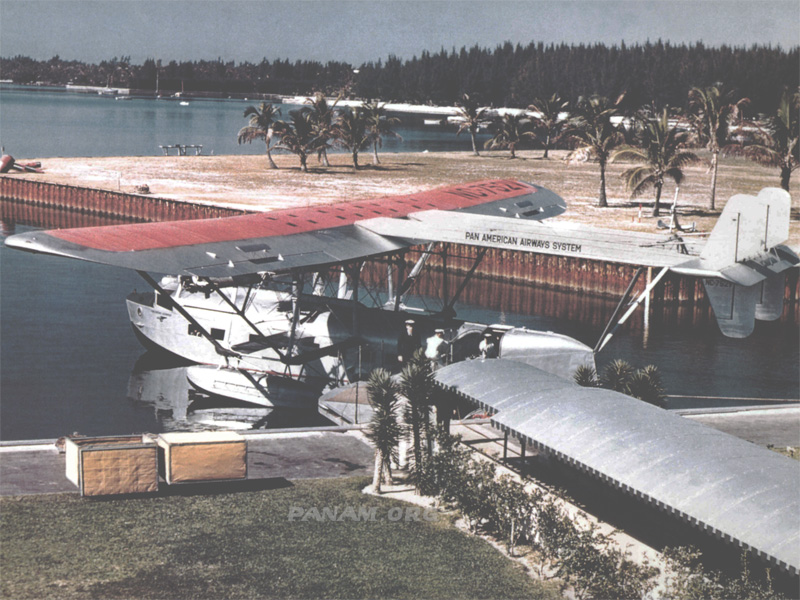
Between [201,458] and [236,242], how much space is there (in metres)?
9.14

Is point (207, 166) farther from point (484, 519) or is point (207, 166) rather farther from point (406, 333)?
point (484, 519)

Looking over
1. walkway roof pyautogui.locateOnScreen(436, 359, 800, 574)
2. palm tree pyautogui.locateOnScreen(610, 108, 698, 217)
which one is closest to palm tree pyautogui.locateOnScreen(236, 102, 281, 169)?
palm tree pyautogui.locateOnScreen(610, 108, 698, 217)

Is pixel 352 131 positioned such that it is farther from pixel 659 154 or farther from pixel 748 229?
pixel 748 229

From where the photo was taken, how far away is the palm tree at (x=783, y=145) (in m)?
58.3

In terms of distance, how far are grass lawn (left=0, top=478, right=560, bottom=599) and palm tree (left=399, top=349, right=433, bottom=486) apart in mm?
1497

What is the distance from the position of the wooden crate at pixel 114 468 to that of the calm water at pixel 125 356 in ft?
37.7

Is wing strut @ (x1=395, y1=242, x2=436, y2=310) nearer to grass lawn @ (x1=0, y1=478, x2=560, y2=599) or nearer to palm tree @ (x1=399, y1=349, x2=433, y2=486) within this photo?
palm tree @ (x1=399, y1=349, x2=433, y2=486)

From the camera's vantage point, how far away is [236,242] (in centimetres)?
2723

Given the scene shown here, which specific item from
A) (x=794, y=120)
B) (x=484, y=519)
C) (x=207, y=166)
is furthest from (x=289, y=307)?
(x=207, y=166)

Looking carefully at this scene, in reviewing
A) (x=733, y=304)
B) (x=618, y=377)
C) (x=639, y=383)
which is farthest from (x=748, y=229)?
(x=618, y=377)

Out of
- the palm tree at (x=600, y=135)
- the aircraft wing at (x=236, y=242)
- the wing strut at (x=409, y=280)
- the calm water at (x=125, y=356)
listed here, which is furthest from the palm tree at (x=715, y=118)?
the wing strut at (x=409, y=280)

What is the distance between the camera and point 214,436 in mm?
19969

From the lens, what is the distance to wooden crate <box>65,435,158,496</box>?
60.8 feet

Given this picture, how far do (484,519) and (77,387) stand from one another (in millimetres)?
19962
